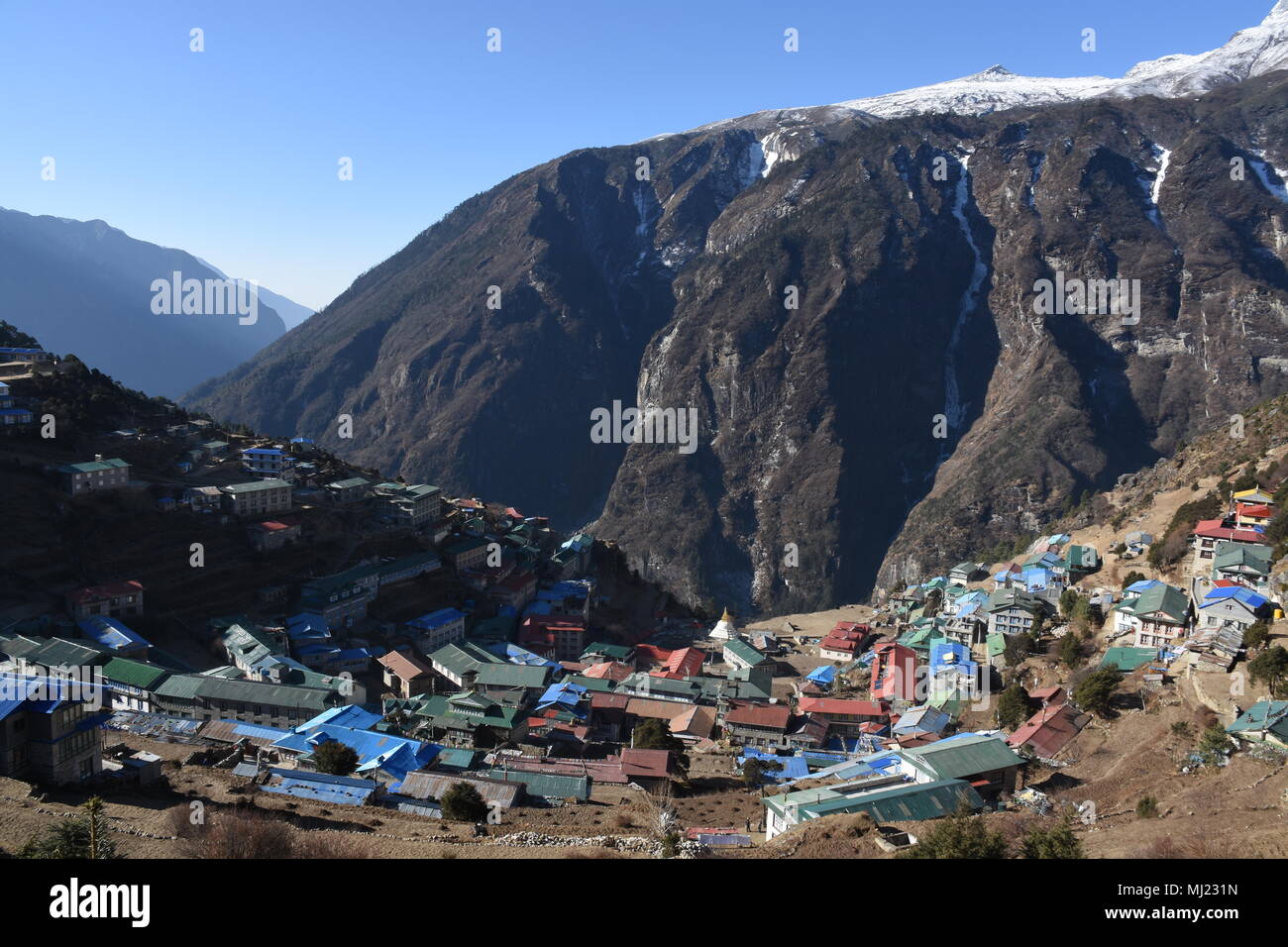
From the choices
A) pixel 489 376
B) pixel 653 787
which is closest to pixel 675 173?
pixel 489 376

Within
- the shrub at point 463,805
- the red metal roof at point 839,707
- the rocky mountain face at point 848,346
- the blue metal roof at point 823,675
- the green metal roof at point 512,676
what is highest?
the rocky mountain face at point 848,346

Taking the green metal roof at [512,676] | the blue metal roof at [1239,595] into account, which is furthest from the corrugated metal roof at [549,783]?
the blue metal roof at [1239,595]

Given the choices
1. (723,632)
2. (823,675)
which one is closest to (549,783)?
(823,675)

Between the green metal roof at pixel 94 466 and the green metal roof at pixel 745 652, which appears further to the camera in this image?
the green metal roof at pixel 745 652

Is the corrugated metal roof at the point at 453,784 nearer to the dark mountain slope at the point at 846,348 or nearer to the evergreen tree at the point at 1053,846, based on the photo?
the evergreen tree at the point at 1053,846

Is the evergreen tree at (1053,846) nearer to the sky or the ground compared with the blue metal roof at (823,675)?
nearer to the sky

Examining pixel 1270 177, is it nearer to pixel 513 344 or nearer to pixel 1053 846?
pixel 513 344
